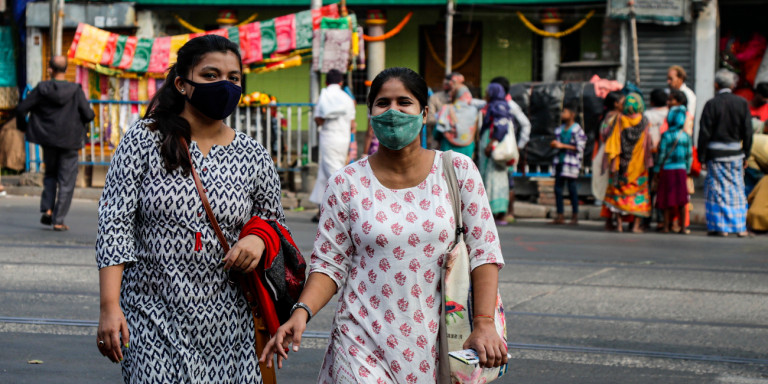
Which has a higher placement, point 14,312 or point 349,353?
point 349,353

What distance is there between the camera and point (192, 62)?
347 cm

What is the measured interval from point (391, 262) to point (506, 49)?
2029 cm

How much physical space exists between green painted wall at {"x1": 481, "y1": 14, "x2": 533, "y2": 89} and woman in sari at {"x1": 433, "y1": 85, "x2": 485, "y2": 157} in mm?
10266

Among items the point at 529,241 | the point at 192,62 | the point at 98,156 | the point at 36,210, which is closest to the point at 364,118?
the point at 98,156

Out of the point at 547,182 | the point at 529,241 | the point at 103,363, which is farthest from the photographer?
the point at 547,182

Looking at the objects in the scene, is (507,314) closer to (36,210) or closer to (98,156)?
(36,210)

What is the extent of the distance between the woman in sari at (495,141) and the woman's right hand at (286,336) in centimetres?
984

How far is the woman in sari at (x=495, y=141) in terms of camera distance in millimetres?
12945

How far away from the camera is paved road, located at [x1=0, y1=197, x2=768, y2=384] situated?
19.0 ft

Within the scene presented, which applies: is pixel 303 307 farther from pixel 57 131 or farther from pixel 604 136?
pixel 604 136

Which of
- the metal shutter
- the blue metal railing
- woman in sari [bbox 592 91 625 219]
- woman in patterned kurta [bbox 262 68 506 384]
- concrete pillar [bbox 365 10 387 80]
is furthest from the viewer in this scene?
concrete pillar [bbox 365 10 387 80]

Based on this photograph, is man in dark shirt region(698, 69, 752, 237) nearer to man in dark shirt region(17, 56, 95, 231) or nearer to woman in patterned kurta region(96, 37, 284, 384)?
man in dark shirt region(17, 56, 95, 231)

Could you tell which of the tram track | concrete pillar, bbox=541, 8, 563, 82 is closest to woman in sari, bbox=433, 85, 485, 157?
the tram track

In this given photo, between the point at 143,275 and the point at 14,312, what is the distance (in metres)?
4.26
